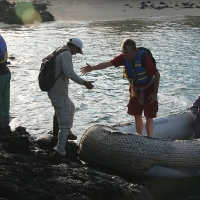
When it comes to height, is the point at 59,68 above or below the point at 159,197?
above

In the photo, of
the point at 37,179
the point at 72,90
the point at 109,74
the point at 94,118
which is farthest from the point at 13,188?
the point at 109,74

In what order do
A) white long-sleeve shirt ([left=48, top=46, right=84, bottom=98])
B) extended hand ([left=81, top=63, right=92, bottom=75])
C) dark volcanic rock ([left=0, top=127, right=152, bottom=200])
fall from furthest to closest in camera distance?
1. extended hand ([left=81, top=63, right=92, bottom=75])
2. white long-sleeve shirt ([left=48, top=46, right=84, bottom=98])
3. dark volcanic rock ([left=0, top=127, right=152, bottom=200])

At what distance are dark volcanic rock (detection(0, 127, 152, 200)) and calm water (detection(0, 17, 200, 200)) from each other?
10.3 feet

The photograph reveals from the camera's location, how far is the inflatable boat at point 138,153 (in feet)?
20.5

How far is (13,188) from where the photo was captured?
479cm

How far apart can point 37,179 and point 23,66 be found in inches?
494

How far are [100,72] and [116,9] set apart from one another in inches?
1193

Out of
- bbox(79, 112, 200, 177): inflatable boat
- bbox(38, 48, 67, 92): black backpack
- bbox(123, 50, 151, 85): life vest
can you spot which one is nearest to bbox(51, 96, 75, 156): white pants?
bbox(38, 48, 67, 92): black backpack

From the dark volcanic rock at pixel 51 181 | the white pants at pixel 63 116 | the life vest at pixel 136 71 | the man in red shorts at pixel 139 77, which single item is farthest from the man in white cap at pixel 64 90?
the life vest at pixel 136 71

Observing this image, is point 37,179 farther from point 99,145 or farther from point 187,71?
point 187,71

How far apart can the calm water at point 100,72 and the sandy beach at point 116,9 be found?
6.67 metres

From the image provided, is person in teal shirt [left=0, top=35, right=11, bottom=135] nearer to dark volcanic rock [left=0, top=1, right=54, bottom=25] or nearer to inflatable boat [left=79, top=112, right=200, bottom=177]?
inflatable boat [left=79, top=112, right=200, bottom=177]

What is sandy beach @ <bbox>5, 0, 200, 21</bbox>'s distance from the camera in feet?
133

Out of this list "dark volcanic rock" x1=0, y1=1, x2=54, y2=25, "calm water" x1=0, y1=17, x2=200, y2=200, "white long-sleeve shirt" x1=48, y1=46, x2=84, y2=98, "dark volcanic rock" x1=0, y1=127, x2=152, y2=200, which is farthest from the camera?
"dark volcanic rock" x1=0, y1=1, x2=54, y2=25
